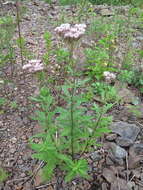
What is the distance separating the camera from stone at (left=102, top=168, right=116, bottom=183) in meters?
2.81

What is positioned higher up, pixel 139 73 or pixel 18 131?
pixel 139 73

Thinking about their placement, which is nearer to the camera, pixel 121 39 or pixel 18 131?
pixel 18 131

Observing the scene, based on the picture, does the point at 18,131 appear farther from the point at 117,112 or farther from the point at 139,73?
the point at 139,73

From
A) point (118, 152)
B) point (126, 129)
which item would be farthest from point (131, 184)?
point (126, 129)

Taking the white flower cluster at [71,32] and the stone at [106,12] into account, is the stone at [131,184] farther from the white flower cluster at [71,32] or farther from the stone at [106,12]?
the stone at [106,12]

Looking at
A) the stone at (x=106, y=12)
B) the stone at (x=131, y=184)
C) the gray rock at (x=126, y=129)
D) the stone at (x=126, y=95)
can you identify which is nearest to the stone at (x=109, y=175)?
the stone at (x=131, y=184)

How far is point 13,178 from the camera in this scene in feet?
9.71

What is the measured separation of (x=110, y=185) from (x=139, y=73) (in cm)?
227

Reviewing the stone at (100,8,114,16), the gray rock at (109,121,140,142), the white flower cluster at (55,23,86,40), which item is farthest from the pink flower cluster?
the stone at (100,8,114,16)

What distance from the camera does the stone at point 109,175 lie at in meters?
2.81

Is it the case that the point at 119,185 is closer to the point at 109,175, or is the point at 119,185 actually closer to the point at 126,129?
the point at 109,175

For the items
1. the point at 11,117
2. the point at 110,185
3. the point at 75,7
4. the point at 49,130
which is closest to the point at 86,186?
the point at 110,185

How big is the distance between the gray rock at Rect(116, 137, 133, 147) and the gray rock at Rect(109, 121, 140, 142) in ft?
0.17

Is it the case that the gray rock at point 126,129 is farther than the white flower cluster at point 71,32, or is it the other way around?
the gray rock at point 126,129
